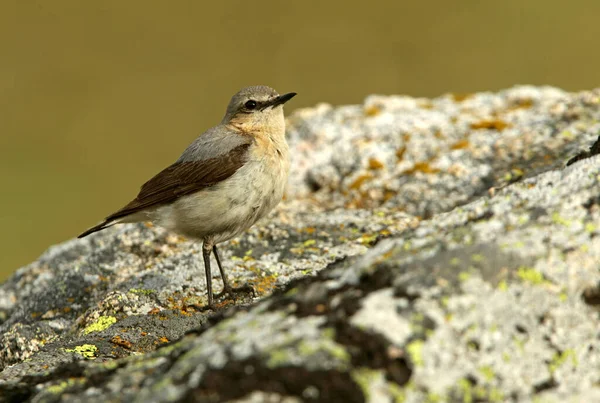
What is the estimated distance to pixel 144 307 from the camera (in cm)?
471

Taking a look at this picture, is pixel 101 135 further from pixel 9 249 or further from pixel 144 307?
pixel 144 307

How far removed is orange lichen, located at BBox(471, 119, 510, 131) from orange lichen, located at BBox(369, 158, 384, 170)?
3.49ft

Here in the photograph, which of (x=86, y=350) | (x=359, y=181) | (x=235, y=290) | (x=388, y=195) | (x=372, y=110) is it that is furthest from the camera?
(x=372, y=110)

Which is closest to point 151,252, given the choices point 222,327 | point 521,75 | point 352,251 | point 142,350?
point 352,251

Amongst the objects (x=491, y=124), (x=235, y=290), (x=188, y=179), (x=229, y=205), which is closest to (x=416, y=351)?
(x=235, y=290)

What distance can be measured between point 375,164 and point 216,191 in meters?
1.87

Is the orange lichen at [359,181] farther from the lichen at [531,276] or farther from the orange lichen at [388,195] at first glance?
the lichen at [531,276]

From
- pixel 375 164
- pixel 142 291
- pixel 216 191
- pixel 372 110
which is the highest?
pixel 372 110

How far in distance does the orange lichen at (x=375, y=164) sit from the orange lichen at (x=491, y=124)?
107 centimetres

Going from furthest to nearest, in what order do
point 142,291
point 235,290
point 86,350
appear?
point 235,290 < point 142,291 < point 86,350

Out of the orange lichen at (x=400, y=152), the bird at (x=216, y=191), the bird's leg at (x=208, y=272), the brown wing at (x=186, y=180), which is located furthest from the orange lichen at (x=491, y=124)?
the bird's leg at (x=208, y=272)

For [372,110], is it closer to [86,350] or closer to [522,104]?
[522,104]

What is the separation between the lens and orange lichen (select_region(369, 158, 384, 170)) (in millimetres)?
6867

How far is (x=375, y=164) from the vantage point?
689 cm
